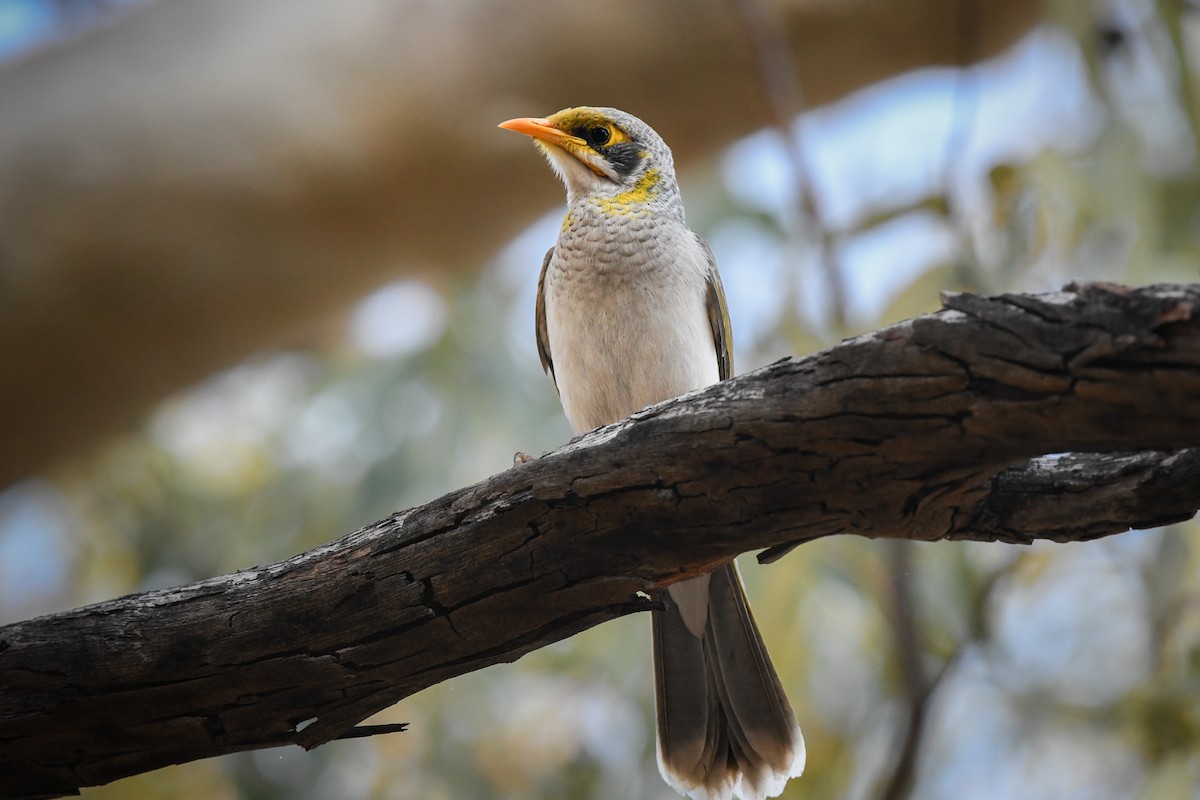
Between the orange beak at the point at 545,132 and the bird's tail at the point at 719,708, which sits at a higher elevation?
the orange beak at the point at 545,132

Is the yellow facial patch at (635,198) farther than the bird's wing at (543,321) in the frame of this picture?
No

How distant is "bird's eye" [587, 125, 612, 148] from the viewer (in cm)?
305

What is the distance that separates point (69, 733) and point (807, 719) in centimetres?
266

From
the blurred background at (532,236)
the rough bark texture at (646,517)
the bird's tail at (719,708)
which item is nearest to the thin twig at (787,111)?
the blurred background at (532,236)

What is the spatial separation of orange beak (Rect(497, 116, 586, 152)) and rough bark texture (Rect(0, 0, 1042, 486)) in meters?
1.27

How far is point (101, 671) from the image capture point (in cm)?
198

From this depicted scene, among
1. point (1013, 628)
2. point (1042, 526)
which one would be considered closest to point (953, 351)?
point (1042, 526)

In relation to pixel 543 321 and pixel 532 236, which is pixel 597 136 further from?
pixel 532 236

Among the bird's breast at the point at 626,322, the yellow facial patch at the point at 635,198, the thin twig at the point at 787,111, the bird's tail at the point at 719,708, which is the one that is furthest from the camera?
the thin twig at the point at 787,111

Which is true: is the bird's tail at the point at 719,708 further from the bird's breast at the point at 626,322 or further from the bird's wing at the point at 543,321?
the bird's wing at the point at 543,321

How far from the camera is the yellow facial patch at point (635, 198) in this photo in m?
2.91

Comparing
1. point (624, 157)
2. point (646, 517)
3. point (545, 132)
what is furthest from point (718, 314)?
point (646, 517)

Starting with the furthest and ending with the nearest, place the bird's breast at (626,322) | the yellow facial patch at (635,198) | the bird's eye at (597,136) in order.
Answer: the bird's eye at (597,136) < the yellow facial patch at (635,198) < the bird's breast at (626,322)

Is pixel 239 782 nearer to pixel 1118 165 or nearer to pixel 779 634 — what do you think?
pixel 779 634
